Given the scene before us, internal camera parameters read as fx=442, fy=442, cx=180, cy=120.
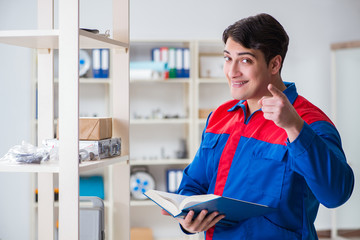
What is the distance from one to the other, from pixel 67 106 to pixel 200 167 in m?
0.64

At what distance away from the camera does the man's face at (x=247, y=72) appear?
1521 mm

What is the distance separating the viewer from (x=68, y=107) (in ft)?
4.12

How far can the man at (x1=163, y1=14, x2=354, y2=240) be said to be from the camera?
1291 mm

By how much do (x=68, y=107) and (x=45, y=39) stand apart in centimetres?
27

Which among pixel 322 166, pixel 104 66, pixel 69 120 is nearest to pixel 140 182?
pixel 104 66

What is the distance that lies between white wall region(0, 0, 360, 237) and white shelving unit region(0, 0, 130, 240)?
2.97 meters

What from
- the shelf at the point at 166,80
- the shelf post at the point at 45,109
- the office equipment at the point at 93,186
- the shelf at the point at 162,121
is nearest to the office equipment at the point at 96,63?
the shelf at the point at 166,80

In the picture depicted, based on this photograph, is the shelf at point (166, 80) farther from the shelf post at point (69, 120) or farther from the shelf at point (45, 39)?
the shelf post at point (69, 120)

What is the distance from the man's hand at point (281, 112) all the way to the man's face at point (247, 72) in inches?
14.3

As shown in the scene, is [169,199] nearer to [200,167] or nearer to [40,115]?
[200,167]

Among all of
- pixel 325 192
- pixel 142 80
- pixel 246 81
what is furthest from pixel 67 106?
pixel 142 80

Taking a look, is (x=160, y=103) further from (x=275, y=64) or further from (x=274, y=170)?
(x=274, y=170)

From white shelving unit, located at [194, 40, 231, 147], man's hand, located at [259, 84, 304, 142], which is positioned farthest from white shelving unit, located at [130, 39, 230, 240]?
man's hand, located at [259, 84, 304, 142]

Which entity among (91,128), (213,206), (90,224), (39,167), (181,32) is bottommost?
(90,224)
